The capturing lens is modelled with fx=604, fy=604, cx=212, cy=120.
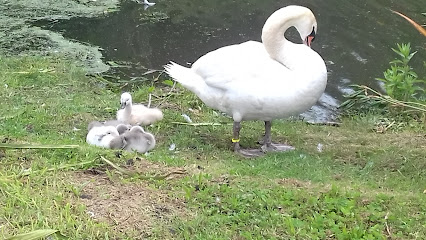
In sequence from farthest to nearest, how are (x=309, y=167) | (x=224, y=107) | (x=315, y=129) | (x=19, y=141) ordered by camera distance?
(x=315, y=129) < (x=224, y=107) < (x=309, y=167) < (x=19, y=141)

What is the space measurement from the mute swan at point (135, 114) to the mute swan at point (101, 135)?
0.67 meters

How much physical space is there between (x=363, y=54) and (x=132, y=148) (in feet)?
19.2

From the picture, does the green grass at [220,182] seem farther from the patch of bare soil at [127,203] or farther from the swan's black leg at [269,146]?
the swan's black leg at [269,146]

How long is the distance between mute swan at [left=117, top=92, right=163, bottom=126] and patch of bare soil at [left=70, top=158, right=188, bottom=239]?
2.06 meters

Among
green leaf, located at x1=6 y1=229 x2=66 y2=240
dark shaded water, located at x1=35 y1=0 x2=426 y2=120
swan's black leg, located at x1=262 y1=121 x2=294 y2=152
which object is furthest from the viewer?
dark shaded water, located at x1=35 y1=0 x2=426 y2=120

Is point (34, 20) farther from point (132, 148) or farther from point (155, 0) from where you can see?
point (132, 148)

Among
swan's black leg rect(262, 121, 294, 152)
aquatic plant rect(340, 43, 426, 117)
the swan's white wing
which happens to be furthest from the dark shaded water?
the swan's white wing

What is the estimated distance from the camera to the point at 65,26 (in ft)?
35.6

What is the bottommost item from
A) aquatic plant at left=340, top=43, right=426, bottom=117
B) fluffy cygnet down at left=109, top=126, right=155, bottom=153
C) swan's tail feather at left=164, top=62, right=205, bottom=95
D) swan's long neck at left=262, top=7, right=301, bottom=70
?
aquatic plant at left=340, top=43, right=426, bottom=117

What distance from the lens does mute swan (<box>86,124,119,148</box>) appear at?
5.56m

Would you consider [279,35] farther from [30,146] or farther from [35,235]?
[35,235]

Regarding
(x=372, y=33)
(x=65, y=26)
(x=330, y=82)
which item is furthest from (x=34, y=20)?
(x=372, y=33)

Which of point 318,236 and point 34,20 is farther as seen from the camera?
point 34,20

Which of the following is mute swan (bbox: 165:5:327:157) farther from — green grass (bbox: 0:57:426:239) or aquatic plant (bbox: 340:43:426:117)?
aquatic plant (bbox: 340:43:426:117)
